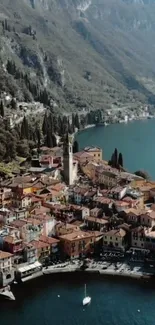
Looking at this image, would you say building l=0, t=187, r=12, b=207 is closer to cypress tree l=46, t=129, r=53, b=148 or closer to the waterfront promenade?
the waterfront promenade

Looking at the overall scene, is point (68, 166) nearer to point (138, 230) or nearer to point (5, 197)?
point (5, 197)

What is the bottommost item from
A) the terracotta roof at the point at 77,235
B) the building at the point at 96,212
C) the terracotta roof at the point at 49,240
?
the terracotta roof at the point at 49,240

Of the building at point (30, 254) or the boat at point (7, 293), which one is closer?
the boat at point (7, 293)

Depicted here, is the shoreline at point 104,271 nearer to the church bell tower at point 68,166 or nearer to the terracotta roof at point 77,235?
the terracotta roof at point 77,235

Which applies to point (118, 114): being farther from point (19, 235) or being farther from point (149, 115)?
point (19, 235)

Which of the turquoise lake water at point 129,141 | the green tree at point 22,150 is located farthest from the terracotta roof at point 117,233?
the turquoise lake water at point 129,141

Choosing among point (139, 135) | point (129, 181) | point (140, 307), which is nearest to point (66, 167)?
point (129, 181)

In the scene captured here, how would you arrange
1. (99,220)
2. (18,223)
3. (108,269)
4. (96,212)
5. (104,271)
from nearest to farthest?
(104,271) → (108,269) → (18,223) → (99,220) → (96,212)

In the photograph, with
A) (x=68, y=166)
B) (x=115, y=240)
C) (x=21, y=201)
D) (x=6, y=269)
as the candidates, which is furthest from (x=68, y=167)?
(x=6, y=269)
